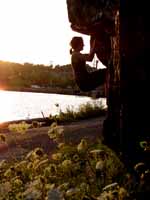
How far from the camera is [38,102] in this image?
22.5m

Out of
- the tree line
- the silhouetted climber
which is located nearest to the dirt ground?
the silhouetted climber

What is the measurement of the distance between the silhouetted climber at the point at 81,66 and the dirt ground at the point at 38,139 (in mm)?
1334

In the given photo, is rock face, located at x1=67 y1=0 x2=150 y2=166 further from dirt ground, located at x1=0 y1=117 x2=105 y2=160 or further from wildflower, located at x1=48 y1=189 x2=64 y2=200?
wildflower, located at x1=48 y1=189 x2=64 y2=200

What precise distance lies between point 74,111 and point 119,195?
11.8 metres

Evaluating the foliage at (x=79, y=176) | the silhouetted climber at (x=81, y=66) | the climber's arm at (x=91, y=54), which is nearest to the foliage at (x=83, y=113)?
the silhouetted climber at (x=81, y=66)

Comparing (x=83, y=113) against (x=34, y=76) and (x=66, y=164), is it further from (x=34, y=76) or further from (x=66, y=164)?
(x=34, y=76)

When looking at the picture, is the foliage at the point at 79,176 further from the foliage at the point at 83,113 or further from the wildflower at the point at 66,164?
the foliage at the point at 83,113

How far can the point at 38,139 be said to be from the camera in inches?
441

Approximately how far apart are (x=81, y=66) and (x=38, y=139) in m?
2.85

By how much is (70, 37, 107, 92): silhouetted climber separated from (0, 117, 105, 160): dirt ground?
1334 millimetres

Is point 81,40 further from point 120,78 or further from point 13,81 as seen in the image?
point 13,81

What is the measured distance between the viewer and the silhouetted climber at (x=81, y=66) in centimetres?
863

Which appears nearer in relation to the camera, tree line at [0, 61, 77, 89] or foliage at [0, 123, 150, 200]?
foliage at [0, 123, 150, 200]

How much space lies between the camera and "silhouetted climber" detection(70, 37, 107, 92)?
28.3 ft
